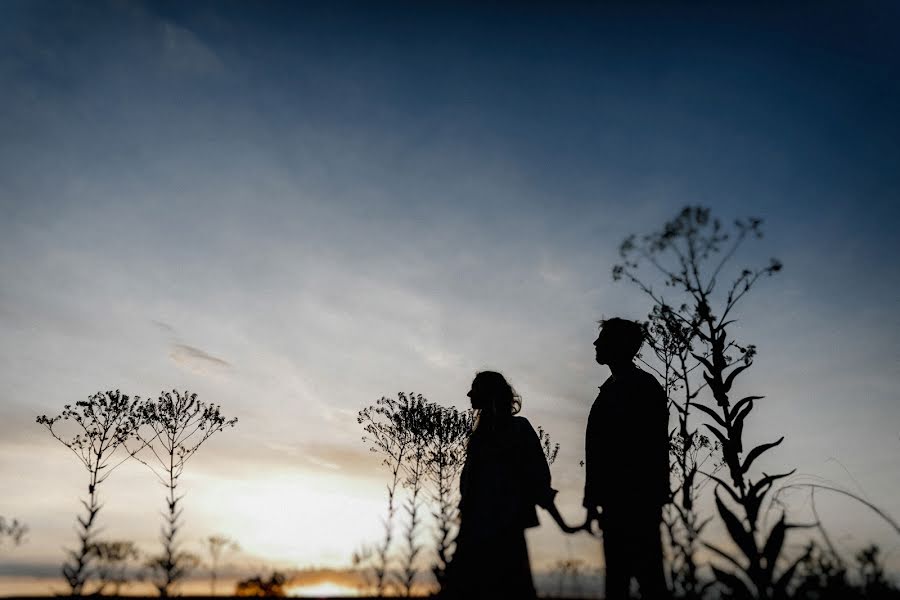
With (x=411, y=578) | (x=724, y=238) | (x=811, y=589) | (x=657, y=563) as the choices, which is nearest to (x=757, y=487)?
(x=811, y=589)

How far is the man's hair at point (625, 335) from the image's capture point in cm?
396

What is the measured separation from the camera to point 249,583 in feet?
26.1

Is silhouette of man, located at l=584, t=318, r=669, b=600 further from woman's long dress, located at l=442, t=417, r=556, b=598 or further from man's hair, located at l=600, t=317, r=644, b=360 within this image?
woman's long dress, located at l=442, t=417, r=556, b=598

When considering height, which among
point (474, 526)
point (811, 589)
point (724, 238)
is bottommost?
point (811, 589)

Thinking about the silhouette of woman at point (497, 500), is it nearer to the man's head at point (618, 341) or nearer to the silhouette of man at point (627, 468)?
the silhouette of man at point (627, 468)

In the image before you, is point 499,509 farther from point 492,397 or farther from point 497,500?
point 492,397

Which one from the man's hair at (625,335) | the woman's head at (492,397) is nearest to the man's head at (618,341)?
the man's hair at (625,335)

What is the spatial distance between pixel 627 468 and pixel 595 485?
27cm

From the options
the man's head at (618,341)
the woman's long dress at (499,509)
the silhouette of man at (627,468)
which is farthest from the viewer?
the man's head at (618,341)

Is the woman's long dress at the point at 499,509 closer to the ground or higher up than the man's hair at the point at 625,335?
closer to the ground

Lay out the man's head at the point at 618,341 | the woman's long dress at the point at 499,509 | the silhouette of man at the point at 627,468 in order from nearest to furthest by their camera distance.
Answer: the silhouette of man at the point at 627,468, the woman's long dress at the point at 499,509, the man's head at the point at 618,341

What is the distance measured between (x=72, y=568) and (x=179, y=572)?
2.42 metres

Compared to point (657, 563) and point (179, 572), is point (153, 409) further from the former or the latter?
point (657, 563)

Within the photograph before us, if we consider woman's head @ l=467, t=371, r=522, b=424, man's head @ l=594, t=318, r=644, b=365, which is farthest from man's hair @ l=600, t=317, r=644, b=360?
woman's head @ l=467, t=371, r=522, b=424
